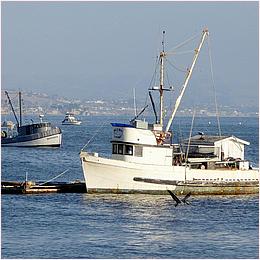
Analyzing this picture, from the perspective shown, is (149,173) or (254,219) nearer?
(254,219)

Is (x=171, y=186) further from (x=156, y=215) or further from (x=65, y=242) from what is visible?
(x=65, y=242)

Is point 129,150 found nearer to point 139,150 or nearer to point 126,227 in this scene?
point 139,150

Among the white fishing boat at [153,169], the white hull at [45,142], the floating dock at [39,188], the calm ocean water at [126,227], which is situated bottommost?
the calm ocean water at [126,227]

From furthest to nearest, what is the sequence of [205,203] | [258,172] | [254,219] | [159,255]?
[258,172] < [205,203] < [254,219] < [159,255]

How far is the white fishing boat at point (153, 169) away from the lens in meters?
54.9

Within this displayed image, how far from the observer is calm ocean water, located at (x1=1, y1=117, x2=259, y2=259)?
39.1m

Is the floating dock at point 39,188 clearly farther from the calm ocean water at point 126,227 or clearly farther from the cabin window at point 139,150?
the cabin window at point 139,150

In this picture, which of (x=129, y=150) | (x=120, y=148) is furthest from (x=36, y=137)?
(x=129, y=150)

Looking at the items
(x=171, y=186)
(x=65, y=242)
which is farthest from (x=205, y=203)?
(x=65, y=242)

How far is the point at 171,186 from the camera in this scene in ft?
183

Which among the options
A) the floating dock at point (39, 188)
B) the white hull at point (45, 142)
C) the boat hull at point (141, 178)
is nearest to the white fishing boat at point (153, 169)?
the boat hull at point (141, 178)

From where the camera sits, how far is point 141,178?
55156 mm

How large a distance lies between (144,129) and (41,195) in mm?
6190

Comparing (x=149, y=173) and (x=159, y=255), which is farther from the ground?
(x=149, y=173)
